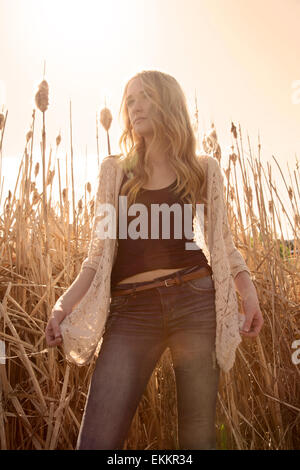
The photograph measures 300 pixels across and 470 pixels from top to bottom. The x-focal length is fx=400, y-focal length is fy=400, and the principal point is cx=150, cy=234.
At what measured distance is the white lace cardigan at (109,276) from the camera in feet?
3.79

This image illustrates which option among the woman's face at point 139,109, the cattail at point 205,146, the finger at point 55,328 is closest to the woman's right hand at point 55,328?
the finger at point 55,328

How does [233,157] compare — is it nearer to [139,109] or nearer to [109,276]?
[139,109]

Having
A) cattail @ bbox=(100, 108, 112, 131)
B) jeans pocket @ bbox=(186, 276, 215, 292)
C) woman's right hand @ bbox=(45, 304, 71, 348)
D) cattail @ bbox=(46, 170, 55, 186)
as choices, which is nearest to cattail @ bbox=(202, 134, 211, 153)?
cattail @ bbox=(100, 108, 112, 131)

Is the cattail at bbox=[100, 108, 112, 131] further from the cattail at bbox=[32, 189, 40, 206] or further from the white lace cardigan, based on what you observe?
the white lace cardigan

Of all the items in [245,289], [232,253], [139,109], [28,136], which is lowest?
[245,289]

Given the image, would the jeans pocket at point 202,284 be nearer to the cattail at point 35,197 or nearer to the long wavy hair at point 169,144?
the long wavy hair at point 169,144

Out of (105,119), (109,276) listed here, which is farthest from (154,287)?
(105,119)

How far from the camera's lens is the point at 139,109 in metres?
1.34

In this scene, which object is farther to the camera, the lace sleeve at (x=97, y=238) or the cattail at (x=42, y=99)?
A: the cattail at (x=42, y=99)

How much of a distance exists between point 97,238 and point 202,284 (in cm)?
37

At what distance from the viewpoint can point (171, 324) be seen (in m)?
1.13

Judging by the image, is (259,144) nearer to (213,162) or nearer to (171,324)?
(213,162)

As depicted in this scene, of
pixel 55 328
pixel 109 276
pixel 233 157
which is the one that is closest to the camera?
pixel 55 328
